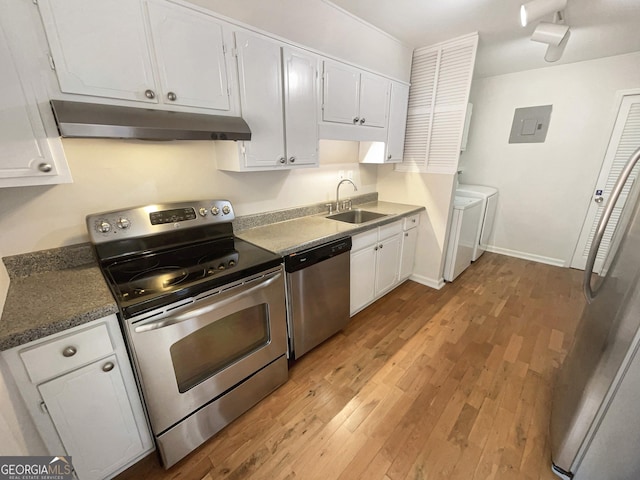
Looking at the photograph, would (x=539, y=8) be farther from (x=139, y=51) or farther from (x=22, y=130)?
(x=22, y=130)

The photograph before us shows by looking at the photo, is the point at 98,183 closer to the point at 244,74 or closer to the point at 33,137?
the point at 33,137

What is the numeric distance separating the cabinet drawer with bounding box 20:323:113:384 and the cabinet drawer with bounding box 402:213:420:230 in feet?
8.07

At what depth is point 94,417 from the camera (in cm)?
110

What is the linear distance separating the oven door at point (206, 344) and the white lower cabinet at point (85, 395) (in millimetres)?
97

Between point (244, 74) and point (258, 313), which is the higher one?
point (244, 74)

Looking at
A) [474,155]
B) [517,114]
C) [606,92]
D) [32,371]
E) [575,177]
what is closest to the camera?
[32,371]

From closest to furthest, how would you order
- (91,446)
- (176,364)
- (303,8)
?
(91,446) → (176,364) → (303,8)

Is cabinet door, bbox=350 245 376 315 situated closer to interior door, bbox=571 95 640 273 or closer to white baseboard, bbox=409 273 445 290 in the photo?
white baseboard, bbox=409 273 445 290

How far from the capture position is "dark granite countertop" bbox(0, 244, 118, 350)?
0.92 m

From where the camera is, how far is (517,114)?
3508 millimetres

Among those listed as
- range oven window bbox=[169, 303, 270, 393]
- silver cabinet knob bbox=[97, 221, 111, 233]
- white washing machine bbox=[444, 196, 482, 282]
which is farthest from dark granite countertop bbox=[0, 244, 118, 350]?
white washing machine bbox=[444, 196, 482, 282]

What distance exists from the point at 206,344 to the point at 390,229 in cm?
183

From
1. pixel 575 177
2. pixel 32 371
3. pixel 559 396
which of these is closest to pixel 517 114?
pixel 575 177

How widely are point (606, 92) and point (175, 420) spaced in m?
4.92
